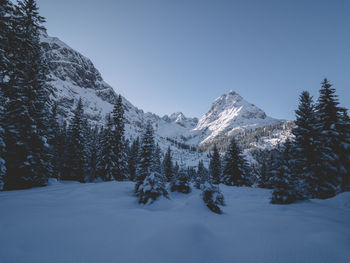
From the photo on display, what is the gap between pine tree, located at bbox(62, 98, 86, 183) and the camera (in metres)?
23.6

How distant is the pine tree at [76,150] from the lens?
77.4 ft

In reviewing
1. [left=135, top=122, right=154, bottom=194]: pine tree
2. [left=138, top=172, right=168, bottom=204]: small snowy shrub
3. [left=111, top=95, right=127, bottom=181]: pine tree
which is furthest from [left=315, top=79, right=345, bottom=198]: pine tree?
[left=111, top=95, right=127, bottom=181]: pine tree

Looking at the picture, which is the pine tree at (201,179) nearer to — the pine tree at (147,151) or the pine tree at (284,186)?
the pine tree at (284,186)

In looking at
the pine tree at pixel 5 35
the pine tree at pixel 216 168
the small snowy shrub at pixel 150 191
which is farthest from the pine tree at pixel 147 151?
the pine tree at pixel 216 168

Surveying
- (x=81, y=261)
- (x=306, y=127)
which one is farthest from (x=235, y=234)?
(x=306, y=127)

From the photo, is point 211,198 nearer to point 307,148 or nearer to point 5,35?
point 5,35

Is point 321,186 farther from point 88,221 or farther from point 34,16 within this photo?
point 34,16

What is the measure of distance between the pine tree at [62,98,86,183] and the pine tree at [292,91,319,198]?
91.8 feet

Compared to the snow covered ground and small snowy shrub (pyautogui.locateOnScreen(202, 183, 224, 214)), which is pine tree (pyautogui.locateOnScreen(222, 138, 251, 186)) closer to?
small snowy shrub (pyautogui.locateOnScreen(202, 183, 224, 214))

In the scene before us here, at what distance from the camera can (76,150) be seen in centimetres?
2353

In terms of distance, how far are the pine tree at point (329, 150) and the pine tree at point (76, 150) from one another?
2955 cm

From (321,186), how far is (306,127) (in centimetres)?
613

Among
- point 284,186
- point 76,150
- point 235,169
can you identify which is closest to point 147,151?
point 76,150

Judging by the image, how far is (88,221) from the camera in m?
4.20
